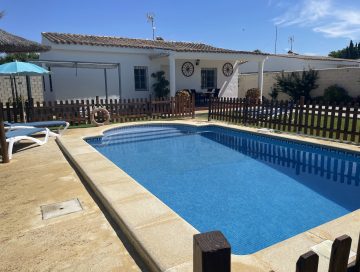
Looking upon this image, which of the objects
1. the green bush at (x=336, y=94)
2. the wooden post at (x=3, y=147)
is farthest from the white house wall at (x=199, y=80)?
the wooden post at (x=3, y=147)

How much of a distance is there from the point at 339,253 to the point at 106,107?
11683mm

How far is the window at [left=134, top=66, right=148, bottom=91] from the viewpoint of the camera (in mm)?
16658

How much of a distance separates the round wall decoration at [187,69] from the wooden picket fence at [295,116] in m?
6.42

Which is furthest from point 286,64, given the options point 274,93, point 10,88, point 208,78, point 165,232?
point 165,232

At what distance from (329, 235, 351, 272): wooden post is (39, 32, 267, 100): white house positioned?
1372 centimetres

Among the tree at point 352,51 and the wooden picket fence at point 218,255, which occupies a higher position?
the tree at point 352,51

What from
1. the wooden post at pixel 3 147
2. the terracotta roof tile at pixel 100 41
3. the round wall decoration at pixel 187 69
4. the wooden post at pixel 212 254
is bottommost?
the wooden post at pixel 3 147

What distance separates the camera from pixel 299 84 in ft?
67.1

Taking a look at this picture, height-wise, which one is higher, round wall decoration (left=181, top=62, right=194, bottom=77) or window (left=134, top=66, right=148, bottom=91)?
round wall decoration (left=181, top=62, right=194, bottom=77)

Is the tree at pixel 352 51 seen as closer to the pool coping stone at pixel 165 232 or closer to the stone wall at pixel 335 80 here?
the stone wall at pixel 335 80

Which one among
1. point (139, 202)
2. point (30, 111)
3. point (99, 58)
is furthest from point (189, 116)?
point (139, 202)

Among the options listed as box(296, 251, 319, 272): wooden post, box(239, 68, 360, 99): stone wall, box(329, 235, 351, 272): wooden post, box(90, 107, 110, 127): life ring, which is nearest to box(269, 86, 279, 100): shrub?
box(239, 68, 360, 99): stone wall

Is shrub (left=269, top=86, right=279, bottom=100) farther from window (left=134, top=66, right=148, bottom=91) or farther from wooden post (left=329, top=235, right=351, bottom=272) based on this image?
wooden post (left=329, top=235, right=351, bottom=272)

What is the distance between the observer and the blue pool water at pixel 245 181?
164 inches
